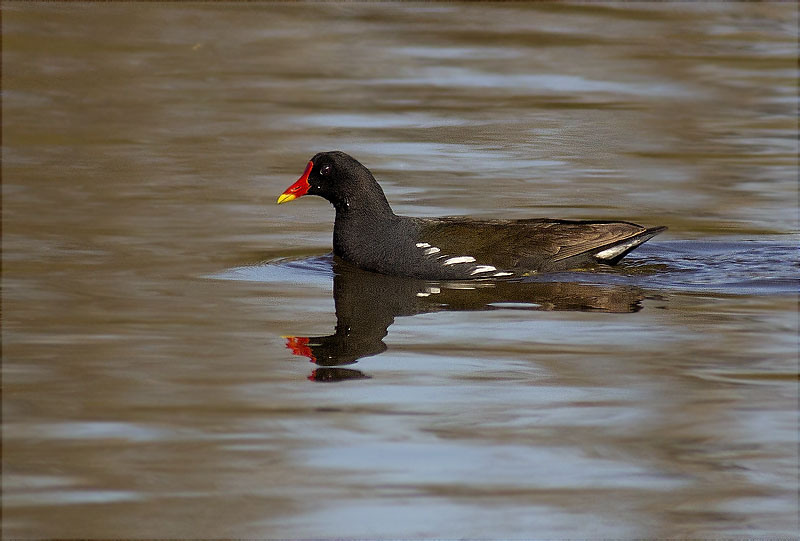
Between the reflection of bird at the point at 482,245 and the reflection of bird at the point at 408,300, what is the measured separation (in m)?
0.09

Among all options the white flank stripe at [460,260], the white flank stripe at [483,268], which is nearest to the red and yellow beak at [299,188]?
the white flank stripe at [460,260]

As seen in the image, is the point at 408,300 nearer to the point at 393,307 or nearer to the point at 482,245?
the point at 393,307

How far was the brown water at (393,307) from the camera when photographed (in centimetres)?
506

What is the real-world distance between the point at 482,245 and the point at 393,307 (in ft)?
3.02

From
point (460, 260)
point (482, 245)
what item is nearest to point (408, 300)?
point (460, 260)

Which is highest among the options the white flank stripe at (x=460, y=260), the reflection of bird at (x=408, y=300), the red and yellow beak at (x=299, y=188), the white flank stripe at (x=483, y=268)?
the red and yellow beak at (x=299, y=188)

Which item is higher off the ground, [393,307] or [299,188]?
[299,188]

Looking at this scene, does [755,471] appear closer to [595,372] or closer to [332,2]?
[595,372]

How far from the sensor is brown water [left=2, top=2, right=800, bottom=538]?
5062mm

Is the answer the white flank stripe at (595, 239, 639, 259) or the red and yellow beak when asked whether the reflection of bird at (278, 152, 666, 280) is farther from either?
the red and yellow beak

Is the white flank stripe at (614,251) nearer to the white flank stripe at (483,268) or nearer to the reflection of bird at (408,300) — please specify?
the reflection of bird at (408,300)

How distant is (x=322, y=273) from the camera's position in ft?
28.3

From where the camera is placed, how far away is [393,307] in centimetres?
771

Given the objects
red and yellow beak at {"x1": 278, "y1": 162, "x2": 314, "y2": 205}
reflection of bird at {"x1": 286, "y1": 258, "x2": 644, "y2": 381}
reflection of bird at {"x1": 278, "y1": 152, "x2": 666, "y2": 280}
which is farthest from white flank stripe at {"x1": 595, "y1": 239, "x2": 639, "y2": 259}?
red and yellow beak at {"x1": 278, "y1": 162, "x2": 314, "y2": 205}
